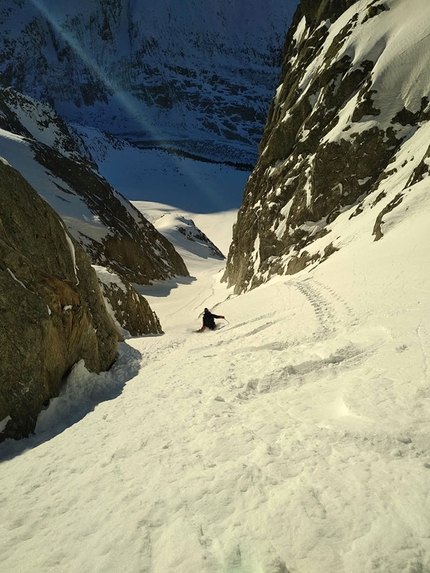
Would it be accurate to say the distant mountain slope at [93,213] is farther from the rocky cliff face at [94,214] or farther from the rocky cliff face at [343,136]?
the rocky cliff face at [343,136]

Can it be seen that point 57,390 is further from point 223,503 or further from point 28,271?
point 223,503

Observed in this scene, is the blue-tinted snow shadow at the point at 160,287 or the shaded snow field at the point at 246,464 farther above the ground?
the blue-tinted snow shadow at the point at 160,287

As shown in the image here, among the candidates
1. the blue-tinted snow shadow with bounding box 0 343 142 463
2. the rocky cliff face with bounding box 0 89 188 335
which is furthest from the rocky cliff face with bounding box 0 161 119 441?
the rocky cliff face with bounding box 0 89 188 335

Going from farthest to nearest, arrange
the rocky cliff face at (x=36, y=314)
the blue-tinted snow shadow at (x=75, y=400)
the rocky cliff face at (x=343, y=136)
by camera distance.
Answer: the rocky cliff face at (x=343, y=136)
the rocky cliff face at (x=36, y=314)
the blue-tinted snow shadow at (x=75, y=400)

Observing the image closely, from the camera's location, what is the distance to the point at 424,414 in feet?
12.8

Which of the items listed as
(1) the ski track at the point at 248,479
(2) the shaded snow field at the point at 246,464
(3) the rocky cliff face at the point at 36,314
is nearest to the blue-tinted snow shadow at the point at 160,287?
(3) the rocky cliff face at the point at 36,314

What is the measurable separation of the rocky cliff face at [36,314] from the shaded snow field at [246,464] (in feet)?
1.63

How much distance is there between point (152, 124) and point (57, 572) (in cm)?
15726

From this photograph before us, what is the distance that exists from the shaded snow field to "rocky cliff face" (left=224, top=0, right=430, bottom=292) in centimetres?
1161

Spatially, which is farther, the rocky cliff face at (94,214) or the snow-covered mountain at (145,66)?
the snow-covered mountain at (145,66)

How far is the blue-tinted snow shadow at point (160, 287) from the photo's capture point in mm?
33875

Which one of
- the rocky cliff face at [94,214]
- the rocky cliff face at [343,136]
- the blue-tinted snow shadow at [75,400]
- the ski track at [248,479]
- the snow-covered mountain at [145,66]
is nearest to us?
the ski track at [248,479]

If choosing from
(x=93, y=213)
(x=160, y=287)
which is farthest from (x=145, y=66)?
(x=160, y=287)

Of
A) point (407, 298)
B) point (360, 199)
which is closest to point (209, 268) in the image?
point (360, 199)
